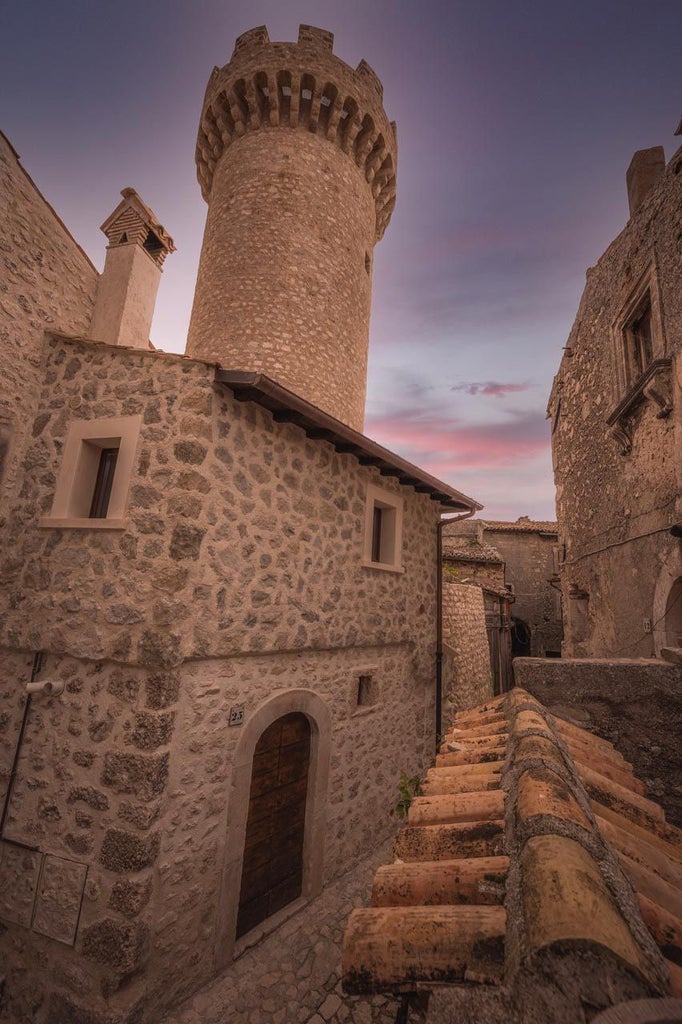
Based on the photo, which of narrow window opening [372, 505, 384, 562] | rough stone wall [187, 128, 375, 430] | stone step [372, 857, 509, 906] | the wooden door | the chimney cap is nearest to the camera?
stone step [372, 857, 509, 906]

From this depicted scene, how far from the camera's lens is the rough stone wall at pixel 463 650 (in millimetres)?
8672

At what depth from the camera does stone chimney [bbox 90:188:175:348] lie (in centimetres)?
590

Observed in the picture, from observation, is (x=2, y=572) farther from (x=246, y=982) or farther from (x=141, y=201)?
(x=141, y=201)

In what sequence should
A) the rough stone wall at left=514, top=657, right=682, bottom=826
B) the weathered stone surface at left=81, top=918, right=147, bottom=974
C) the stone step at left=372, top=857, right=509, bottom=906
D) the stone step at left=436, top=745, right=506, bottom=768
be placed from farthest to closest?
the weathered stone surface at left=81, top=918, right=147, bottom=974
the rough stone wall at left=514, top=657, right=682, bottom=826
the stone step at left=436, top=745, right=506, bottom=768
the stone step at left=372, top=857, right=509, bottom=906

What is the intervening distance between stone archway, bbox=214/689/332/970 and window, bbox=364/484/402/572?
2.50 m

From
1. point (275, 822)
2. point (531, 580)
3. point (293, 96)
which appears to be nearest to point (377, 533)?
point (275, 822)

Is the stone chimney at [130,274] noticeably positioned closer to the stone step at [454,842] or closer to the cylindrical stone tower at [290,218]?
the cylindrical stone tower at [290,218]

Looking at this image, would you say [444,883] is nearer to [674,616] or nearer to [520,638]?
[674,616]

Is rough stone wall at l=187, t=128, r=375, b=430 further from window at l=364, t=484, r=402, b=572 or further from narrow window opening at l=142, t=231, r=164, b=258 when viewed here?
window at l=364, t=484, r=402, b=572

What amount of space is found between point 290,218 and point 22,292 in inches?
322

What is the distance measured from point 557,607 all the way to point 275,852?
18.3 m

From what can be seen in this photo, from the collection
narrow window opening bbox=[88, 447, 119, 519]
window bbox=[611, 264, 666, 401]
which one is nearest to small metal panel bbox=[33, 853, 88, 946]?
narrow window opening bbox=[88, 447, 119, 519]

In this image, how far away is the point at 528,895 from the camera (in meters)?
1.20

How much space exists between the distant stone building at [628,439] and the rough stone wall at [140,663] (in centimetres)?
523
